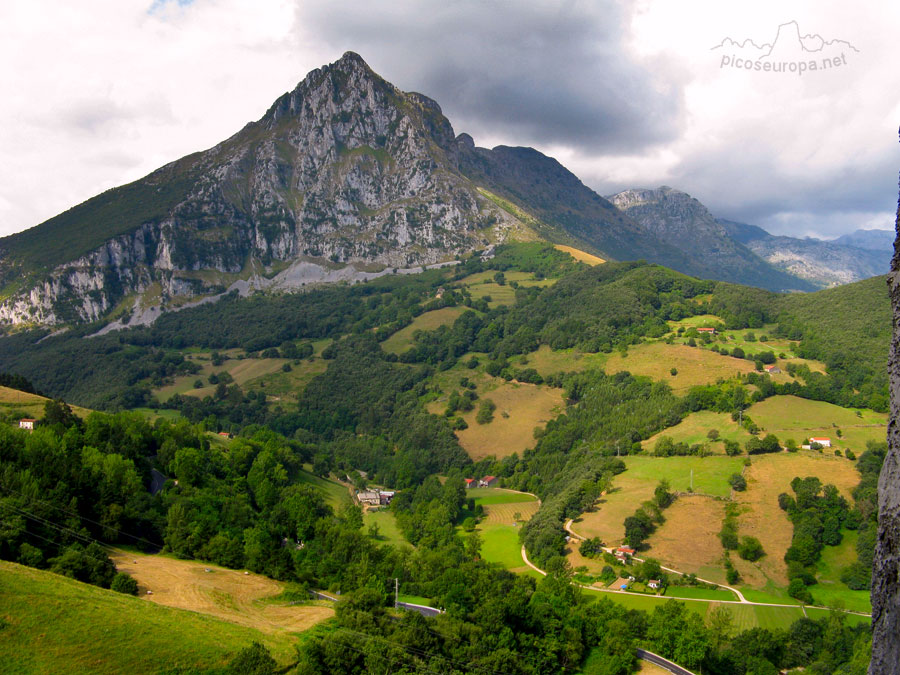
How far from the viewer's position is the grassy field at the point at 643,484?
79.7 metres

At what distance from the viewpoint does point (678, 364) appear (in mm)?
123562

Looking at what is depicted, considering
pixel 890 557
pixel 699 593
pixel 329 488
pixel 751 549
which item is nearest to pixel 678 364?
pixel 751 549

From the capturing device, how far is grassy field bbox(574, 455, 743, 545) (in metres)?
79.7

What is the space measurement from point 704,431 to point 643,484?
17.3 meters

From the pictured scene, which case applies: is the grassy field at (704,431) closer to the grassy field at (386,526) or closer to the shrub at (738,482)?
the shrub at (738,482)

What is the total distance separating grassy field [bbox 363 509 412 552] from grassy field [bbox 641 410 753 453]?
139 feet

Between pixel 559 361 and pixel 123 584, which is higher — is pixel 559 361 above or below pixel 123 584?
above

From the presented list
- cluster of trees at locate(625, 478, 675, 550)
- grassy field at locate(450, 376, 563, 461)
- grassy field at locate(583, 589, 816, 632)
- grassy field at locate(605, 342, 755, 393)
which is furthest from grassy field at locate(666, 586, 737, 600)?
grassy field at locate(450, 376, 563, 461)

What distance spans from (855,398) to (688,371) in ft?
92.5

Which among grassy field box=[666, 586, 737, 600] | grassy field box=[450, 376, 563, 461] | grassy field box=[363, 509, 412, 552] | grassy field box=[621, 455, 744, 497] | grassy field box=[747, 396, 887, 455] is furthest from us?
grassy field box=[450, 376, 563, 461]

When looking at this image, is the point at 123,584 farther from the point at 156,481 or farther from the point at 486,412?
the point at 486,412

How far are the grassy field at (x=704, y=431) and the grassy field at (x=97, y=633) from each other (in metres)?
74.2

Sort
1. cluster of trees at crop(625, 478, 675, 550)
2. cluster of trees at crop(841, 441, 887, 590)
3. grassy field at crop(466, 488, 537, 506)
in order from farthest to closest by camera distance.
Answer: grassy field at crop(466, 488, 537, 506) → cluster of trees at crop(625, 478, 675, 550) → cluster of trees at crop(841, 441, 887, 590)

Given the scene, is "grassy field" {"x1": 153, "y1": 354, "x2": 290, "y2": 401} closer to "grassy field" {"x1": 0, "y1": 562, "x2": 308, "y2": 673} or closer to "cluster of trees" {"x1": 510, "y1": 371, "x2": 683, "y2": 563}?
"cluster of trees" {"x1": 510, "y1": 371, "x2": 683, "y2": 563}
